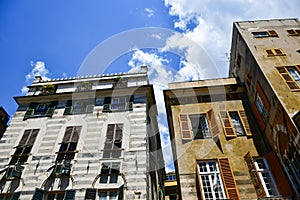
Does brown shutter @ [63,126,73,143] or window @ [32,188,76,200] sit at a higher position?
brown shutter @ [63,126,73,143]

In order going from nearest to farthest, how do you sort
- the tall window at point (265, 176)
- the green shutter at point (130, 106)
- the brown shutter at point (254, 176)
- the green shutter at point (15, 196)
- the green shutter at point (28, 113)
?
1. the brown shutter at point (254, 176)
2. the tall window at point (265, 176)
3. the green shutter at point (15, 196)
4. the green shutter at point (130, 106)
5. the green shutter at point (28, 113)

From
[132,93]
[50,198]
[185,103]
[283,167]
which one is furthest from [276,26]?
[50,198]

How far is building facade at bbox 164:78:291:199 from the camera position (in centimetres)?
1185

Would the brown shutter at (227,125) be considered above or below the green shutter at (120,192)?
above

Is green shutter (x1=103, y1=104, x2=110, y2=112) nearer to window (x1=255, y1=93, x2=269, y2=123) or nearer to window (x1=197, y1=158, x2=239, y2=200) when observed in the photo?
window (x1=197, y1=158, x2=239, y2=200)

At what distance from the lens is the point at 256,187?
11.8 metres

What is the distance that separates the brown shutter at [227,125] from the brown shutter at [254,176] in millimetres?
1716

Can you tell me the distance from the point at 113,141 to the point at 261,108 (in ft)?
32.0

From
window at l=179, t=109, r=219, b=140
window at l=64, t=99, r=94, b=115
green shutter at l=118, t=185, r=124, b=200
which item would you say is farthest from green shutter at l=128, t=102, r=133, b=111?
green shutter at l=118, t=185, r=124, b=200

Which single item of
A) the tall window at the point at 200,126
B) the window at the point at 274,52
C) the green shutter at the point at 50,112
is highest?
the window at the point at 274,52

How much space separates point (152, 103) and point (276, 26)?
11659mm

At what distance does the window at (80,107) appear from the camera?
54.0 ft

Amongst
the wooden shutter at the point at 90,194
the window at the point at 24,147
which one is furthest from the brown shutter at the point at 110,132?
the window at the point at 24,147

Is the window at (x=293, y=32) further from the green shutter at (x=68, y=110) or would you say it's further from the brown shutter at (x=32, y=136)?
the brown shutter at (x=32, y=136)
